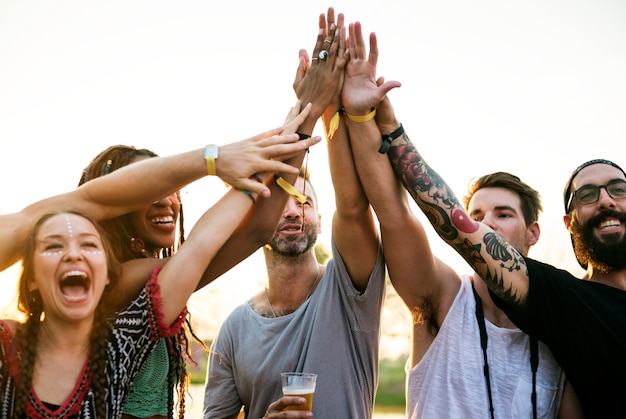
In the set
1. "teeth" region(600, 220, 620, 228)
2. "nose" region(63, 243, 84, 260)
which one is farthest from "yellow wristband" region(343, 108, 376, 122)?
"nose" region(63, 243, 84, 260)

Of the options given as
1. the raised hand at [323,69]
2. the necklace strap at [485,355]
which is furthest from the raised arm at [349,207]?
the necklace strap at [485,355]

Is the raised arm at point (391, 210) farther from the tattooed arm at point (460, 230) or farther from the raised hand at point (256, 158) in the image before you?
the raised hand at point (256, 158)

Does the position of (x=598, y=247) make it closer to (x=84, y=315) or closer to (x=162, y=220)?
(x=162, y=220)

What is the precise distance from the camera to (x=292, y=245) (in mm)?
4688

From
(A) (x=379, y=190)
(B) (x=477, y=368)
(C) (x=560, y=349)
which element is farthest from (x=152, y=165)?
(C) (x=560, y=349)

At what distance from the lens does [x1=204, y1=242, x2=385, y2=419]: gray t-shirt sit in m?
4.00

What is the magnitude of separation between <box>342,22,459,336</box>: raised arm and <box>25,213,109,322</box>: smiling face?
5.84ft

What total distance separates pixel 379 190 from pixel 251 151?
38.4 inches

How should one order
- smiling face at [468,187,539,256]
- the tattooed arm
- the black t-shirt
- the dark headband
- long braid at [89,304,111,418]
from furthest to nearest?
the dark headband → smiling face at [468,187,539,256] → the tattooed arm → the black t-shirt → long braid at [89,304,111,418]

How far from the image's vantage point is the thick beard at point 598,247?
420 cm

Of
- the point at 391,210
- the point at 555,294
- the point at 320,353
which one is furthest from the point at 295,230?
the point at 555,294

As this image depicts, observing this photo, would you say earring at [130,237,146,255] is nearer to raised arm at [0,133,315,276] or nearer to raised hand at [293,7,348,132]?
raised arm at [0,133,315,276]

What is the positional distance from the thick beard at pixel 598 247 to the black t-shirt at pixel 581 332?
39 centimetres

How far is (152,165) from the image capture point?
10.7ft
